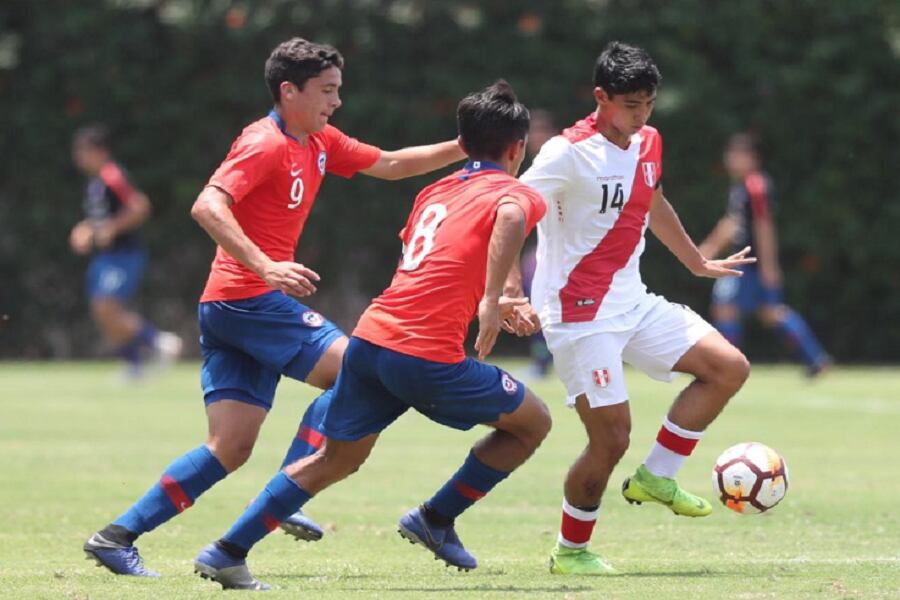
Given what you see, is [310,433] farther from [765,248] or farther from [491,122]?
[765,248]

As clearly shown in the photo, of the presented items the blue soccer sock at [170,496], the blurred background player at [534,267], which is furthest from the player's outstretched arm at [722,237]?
the blue soccer sock at [170,496]

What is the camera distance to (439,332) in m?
7.02

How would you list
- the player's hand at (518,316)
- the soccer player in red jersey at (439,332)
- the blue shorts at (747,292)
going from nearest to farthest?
the soccer player in red jersey at (439,332), the player's hand at (518,316), the blue shorts at (747,292)

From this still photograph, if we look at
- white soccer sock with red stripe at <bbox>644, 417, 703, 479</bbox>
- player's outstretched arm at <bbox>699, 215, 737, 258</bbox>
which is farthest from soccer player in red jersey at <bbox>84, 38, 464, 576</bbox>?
player's outstretched arm at <bbox>699, 215, 737, 258</bbox>

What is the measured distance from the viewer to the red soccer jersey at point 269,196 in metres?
7.73

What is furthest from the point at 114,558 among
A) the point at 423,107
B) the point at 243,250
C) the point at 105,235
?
the point at 423,107

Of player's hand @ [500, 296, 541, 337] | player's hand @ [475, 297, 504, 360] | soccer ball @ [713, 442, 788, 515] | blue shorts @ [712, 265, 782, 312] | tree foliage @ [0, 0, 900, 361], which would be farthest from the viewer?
tree foliage @ [0, 0, 900, 361]

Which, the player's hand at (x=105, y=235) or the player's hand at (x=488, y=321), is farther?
the player's hand at (x=105, y=235)

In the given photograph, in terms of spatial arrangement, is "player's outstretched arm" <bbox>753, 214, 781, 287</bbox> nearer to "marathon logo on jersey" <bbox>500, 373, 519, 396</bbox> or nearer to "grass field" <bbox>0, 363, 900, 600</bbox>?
"grass field" <bbox>0, 363, 900, 600</bbox>

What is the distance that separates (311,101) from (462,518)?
2.77m

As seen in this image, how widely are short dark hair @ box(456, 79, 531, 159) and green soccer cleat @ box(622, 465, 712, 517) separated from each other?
5.71ft

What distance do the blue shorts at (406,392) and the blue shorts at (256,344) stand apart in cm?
80

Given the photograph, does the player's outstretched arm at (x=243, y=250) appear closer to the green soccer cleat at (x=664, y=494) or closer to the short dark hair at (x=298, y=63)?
the short dark hair at (x=298, y=63)

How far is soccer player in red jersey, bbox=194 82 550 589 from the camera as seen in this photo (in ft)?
22.9
